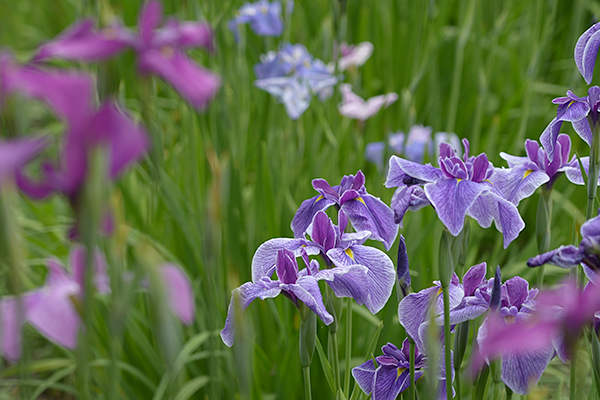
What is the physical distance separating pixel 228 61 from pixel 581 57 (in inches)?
51.7

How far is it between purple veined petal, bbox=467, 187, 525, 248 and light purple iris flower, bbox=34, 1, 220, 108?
0.49m

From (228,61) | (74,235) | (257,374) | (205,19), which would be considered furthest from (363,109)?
(74,235)

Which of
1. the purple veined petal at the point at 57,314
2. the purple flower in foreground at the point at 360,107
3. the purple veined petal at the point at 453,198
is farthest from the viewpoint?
the purple flower in foreground at the point at 360,107

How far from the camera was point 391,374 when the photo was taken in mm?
760

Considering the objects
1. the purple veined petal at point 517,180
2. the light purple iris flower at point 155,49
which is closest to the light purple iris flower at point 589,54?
the purple veined petal at point 517,180

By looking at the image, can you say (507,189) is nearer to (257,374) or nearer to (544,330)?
(544,330)

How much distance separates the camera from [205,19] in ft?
4.62

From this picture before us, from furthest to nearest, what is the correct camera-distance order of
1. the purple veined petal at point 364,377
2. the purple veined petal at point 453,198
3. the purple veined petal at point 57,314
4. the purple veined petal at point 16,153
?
the purple veined petal at point 364,377, the purple veined petal at point 453,198, the purple veined petal at point 57,314, the purple veined petal at point 16,153

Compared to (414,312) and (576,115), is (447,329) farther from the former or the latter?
(576,115)

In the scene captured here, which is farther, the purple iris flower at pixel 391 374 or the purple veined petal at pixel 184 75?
the purple iris flower at pixel 391 374

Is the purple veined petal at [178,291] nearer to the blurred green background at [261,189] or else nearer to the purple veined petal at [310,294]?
the blurred green background at [261,189]

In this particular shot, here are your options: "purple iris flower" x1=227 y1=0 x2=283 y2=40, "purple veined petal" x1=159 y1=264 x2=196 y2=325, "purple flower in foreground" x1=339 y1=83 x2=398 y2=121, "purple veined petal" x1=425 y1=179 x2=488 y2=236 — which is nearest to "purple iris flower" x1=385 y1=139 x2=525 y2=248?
"purple veined petal" x1=425 y1=179 x2=488 y2=236

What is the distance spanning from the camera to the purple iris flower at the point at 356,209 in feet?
2.59

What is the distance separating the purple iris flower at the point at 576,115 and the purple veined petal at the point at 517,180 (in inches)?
1.6
